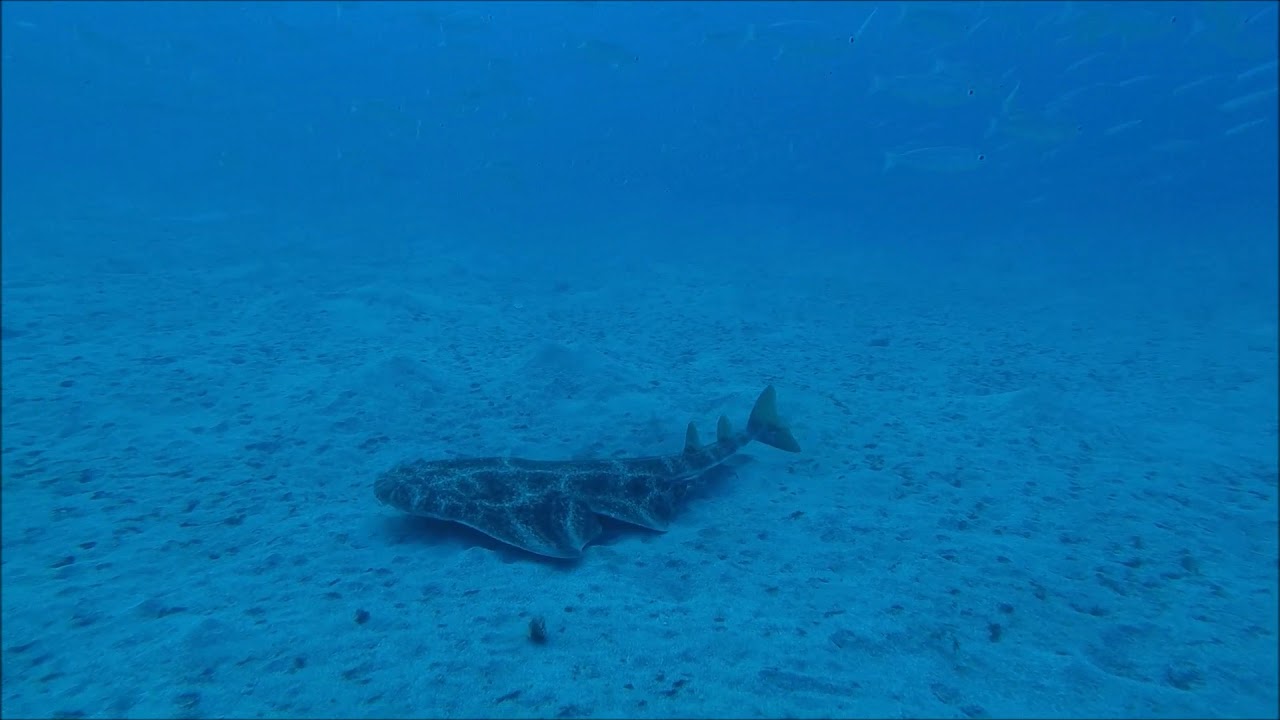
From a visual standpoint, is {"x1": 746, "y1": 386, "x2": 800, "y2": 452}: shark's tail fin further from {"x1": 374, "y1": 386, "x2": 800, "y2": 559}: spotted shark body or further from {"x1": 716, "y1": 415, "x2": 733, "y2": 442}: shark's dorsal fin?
{"x1": 374, "y1": 386, "x2": 800, "y2": 559}: spotted shark body

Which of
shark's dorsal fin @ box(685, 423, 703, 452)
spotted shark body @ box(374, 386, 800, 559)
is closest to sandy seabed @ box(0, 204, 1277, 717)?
spotted shark body @ box(374, 386, 800, 559)

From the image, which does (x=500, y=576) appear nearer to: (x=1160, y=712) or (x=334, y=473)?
(x=334, y=473)

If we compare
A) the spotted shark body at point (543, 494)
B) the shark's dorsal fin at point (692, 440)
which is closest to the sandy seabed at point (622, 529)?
the spotted shark body at point (543, 494)

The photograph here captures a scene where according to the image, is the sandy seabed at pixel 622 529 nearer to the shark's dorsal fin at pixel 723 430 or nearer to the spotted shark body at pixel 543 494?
the spotted shark body at pixel 543 494

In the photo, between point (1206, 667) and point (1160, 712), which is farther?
point (1206, 667)

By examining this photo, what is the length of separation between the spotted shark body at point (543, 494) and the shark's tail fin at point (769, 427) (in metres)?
1.10

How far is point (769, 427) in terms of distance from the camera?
675 cm

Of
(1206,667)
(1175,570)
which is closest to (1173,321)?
(1175,570)

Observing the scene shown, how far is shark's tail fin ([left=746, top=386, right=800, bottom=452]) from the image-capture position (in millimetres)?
6711

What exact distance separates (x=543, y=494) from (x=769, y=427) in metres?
2.88

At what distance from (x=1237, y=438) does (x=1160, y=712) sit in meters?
6.39

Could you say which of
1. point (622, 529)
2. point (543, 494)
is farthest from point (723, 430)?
point (543, 494)

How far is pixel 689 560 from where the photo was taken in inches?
196

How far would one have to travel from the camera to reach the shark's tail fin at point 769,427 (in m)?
6.71
